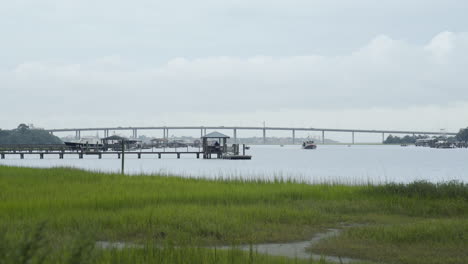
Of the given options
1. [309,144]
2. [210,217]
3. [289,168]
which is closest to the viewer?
[210,217]

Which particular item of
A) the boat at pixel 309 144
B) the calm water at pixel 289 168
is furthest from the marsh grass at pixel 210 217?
the boat at pixel 309 144

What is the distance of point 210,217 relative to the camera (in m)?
10.3

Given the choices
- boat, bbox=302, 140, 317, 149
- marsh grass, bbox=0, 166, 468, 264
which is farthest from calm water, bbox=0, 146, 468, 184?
boat, bbox=302, 140, 317, 149

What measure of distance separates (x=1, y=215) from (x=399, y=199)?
888 cm

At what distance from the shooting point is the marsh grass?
22.5 ft

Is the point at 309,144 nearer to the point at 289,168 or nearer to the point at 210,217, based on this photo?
the point at 289,168

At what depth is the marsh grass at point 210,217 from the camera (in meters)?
6.86

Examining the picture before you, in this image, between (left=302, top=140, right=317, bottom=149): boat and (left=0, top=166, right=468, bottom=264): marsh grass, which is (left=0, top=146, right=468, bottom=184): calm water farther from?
(left=302, top=140, right=317, bottom=149): boat

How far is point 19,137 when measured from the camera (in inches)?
4237

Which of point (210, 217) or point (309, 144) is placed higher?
point (309, 144)

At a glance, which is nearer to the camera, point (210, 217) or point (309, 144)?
point (210, 217)

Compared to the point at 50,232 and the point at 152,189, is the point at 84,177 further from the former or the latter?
the point at 50,232

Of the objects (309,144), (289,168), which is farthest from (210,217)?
(309,144)

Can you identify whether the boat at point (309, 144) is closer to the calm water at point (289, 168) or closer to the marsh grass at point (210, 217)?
the calm water at point (289, 168)
